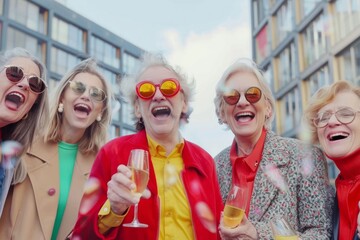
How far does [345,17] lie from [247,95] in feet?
54.5

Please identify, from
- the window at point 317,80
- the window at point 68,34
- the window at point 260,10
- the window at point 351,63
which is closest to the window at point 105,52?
the window at point 68,34

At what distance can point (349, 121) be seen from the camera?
8.31 ft

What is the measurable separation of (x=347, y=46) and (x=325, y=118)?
16.1m

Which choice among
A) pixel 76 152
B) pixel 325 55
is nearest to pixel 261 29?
pixel 325 55

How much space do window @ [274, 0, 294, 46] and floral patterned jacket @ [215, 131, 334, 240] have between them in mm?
21129

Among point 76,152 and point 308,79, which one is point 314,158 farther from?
point 308,79

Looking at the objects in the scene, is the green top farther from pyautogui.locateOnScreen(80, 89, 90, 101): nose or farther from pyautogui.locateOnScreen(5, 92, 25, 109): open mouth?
pyautogui.locateOnScreen(5, 92, 25, 109): open mouth

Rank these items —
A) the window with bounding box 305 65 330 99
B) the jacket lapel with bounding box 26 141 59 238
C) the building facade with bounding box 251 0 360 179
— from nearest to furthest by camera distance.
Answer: the jacket lapel with bounding box 26 141 59 238, the building facade with bounding box 251 0 360 179, the window with bounding box 305 65 330 99

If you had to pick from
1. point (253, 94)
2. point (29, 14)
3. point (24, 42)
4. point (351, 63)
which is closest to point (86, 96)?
point (253, 94)

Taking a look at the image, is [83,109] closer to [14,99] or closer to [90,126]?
[90,126]

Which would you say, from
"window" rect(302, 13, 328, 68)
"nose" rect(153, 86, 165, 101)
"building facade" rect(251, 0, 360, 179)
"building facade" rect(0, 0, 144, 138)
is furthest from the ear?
"building facade" rect(0, 0, 144, 138)

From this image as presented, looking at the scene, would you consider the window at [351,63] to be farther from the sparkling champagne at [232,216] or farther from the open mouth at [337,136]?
the sparkling champagne at [232,216]

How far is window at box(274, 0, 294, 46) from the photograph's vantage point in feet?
75.6

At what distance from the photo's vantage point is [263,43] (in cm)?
2689
